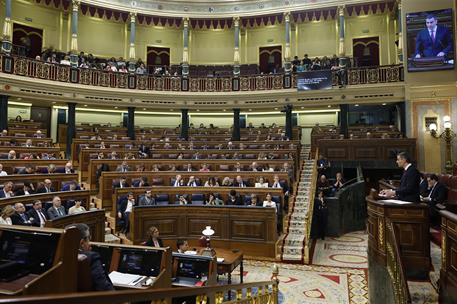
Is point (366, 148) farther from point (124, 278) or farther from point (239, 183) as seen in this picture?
point (124, 278)

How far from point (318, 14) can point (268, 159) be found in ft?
31.7

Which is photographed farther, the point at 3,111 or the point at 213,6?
the point at 213,6

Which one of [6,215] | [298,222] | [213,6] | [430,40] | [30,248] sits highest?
[213,6]

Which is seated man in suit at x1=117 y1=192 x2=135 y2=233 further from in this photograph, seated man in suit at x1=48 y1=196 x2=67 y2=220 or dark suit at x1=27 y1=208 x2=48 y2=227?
dark suit at x1=27 y1=208 x2=48 y2=227

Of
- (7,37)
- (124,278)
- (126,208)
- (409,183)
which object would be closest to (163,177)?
(126,208)

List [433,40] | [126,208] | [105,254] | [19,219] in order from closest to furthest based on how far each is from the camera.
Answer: [105,254]
[19,219]
[126,208]
[433,40]

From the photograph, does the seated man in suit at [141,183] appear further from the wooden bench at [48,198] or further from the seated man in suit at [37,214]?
the seated man in suit at [37,214]

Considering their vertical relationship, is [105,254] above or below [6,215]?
below

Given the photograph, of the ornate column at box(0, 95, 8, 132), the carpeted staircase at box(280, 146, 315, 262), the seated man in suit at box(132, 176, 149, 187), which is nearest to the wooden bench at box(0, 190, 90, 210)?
the seated man in suit at box(132, 176, 149, 187)

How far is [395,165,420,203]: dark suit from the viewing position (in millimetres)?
4047

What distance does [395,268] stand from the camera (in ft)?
11.5

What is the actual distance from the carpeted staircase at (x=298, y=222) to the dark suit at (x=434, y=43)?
5.89m

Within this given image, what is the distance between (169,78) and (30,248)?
14707 mm

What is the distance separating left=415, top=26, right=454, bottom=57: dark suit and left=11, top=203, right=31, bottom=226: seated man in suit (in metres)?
12.9
